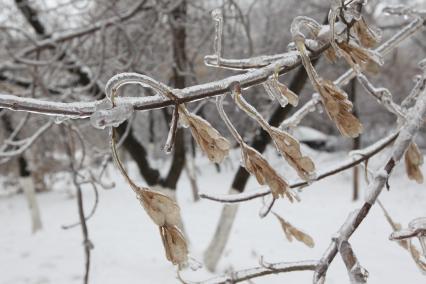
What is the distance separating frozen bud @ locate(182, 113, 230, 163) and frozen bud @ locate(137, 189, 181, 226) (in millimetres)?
92

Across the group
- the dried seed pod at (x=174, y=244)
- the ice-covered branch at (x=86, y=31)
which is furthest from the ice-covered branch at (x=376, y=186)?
the ice-covered branch at (x=86, y=31)

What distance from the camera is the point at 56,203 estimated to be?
1434cm

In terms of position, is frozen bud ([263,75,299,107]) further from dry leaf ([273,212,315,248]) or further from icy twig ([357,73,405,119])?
icy twig ([357,73,405,119])

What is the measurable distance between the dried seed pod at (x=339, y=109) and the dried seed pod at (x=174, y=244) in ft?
0.93

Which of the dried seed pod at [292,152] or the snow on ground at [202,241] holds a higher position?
the dried seed pod at [292,152]

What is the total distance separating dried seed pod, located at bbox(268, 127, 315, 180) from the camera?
669mm

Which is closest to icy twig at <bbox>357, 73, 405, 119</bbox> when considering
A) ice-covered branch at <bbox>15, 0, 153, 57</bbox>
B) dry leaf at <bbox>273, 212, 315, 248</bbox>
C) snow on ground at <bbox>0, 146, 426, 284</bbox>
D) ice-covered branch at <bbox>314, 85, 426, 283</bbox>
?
ice-covered branch at <bbox>314, 85, 426, 283</bbox>

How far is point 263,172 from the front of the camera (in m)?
0.70

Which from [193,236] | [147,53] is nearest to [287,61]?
[147,53]

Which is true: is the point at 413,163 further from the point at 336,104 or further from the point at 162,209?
the point at 162,209

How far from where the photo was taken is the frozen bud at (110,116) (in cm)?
61

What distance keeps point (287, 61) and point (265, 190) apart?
49 cm

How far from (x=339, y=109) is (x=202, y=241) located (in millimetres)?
6918

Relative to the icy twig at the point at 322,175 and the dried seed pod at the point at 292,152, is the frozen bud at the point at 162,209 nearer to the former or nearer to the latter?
the dried seed pod at the point at 292,152
